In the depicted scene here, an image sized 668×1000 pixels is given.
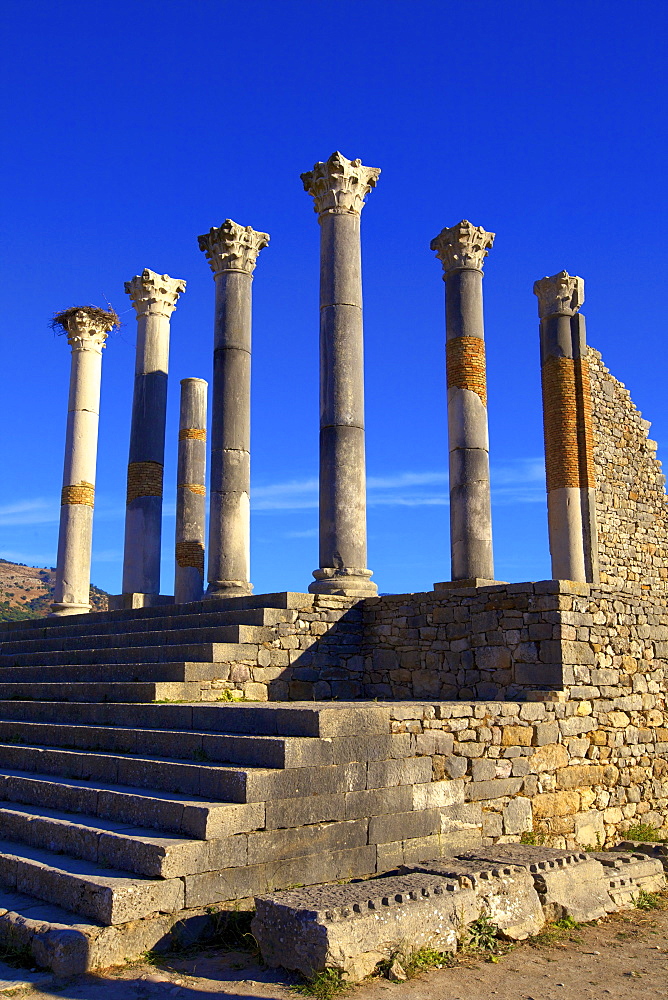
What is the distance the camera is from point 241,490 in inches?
674

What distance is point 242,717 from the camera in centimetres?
861

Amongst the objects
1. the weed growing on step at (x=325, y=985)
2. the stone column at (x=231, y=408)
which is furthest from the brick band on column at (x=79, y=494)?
the weed growing on step at (x=325, y=985)

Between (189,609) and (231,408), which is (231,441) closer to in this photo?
(231,408)

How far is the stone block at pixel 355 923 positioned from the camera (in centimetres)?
A: 559

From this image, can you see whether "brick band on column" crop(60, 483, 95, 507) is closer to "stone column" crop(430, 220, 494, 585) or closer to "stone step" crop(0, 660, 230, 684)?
"stone step" crop(0, 660, 230, 684)

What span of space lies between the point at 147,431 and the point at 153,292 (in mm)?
3366

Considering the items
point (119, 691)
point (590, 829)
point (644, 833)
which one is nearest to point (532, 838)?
point (590, 829)

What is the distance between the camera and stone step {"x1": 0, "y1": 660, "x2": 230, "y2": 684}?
36.3ft

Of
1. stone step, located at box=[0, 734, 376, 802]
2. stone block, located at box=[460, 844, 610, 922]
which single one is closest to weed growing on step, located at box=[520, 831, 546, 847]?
stone block, located at box=[460, 844, 610, 922]

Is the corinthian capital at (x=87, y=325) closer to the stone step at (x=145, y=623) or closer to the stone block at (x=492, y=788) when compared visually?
the stone step at (x=145, y=623)

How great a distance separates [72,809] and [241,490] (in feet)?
31.5

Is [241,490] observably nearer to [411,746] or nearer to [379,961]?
[411,746]

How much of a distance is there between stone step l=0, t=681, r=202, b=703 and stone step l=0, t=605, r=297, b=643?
1975mm

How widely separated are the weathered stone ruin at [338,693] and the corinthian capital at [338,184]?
51mm
